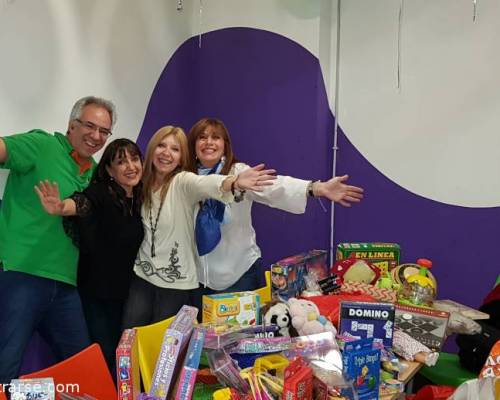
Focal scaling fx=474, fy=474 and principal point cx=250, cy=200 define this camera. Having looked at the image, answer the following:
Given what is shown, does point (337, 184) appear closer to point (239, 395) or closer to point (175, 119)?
point (239, 395)

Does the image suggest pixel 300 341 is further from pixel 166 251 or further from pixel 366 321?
pixel 166 251

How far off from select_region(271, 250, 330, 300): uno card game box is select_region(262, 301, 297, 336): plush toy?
30 centimetres

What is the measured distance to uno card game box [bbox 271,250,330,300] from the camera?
2008 mm

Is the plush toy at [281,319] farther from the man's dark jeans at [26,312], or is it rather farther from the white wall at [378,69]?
the white wall at [378,69]

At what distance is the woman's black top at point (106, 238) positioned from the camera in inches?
76.1

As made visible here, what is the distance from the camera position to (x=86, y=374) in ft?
4.99

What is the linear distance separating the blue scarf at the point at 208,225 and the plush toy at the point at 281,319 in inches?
23.5

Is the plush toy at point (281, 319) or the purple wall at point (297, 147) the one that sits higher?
the purple wall at point (297, 147)

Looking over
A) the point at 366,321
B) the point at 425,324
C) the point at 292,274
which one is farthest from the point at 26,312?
the point at 425,324

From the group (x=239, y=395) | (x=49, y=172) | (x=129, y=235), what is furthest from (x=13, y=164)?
(x=239, y=395)

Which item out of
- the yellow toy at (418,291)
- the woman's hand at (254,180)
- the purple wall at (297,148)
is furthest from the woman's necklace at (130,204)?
the yellow toy at (418,291)

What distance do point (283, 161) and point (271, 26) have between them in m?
0.92

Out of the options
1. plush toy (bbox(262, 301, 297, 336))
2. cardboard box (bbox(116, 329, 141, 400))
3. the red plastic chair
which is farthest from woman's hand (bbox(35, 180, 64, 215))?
plush toy (bbox(262, 301, 297, 336))

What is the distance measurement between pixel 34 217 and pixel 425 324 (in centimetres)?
158
